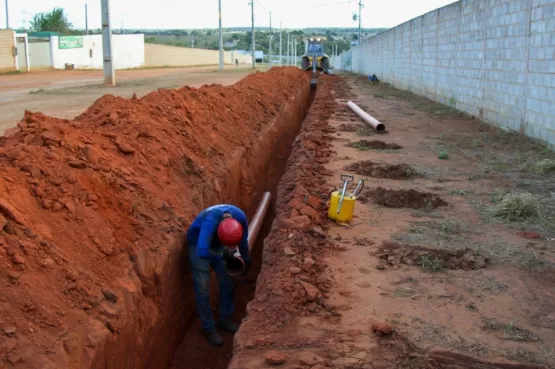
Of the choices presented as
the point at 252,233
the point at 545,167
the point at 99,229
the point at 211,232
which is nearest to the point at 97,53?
the point at 252,233

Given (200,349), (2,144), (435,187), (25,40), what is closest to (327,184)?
(435,187)

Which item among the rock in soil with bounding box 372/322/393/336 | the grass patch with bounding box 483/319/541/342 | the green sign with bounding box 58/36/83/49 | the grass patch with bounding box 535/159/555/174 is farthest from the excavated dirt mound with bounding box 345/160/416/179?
the green sign with bounding box 58/36/83/49

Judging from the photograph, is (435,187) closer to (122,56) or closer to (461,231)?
(461,231)

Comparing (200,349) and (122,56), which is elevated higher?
(122,56)

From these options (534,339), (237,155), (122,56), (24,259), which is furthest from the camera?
(122,56)

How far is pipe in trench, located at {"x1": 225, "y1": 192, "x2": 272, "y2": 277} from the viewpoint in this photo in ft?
18.2

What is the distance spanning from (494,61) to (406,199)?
7.42 meters

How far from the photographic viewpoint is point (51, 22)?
63.4 meters

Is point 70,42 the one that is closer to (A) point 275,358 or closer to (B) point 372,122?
(B) point 372,122

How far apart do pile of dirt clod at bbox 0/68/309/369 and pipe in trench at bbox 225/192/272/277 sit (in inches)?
20.4

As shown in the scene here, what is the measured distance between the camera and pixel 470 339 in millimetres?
3824

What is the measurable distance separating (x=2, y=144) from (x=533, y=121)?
885 centimetres

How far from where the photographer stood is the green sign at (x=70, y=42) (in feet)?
157

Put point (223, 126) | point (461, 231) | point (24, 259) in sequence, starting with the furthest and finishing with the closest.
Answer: point (223, 126) → point (461, 231) → point (24, 259)
